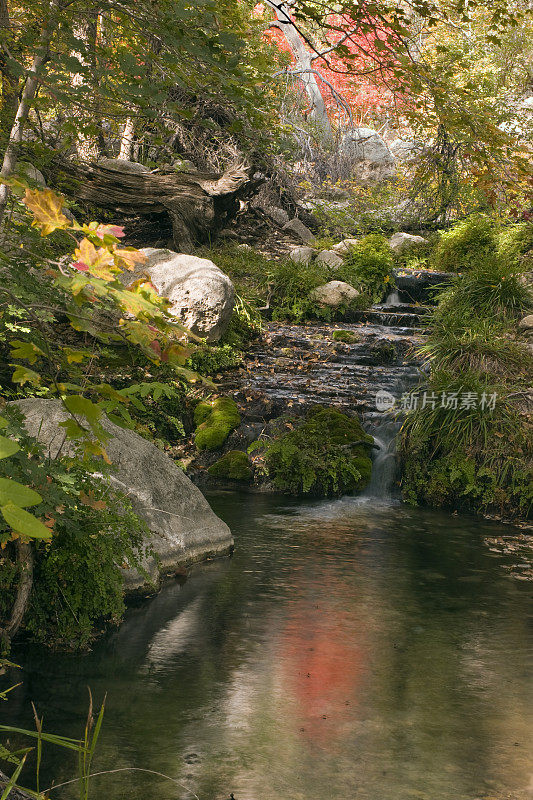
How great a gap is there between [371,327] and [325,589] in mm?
7179

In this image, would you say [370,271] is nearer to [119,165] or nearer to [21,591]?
[119,165]

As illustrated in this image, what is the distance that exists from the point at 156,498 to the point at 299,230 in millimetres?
11932

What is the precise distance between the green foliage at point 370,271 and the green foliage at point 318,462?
16.1 feet

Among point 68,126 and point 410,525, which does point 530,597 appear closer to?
point 410,525

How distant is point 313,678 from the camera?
4.25m

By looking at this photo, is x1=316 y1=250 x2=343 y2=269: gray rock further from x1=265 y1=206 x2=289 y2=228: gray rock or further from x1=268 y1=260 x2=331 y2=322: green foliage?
x1=265 y1=206 x2=289 y2=228: gray rock

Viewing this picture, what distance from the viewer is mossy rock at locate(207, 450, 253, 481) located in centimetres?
912

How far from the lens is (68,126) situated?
380cm

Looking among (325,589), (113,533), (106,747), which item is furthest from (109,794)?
(325,589)

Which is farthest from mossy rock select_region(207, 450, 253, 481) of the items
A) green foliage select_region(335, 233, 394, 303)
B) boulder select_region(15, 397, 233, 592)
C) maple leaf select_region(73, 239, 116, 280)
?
maple leaf select_region(73, 239, 116, 280)

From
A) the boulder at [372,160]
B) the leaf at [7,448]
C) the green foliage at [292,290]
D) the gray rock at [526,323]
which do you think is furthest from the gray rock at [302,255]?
the leaf at [7,448]

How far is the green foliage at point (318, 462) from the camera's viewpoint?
8.86m

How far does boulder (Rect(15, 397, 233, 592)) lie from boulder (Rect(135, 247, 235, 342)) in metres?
4.59

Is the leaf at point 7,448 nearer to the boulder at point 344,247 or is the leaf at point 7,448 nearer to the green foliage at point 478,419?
the green foliage at point 478,419
